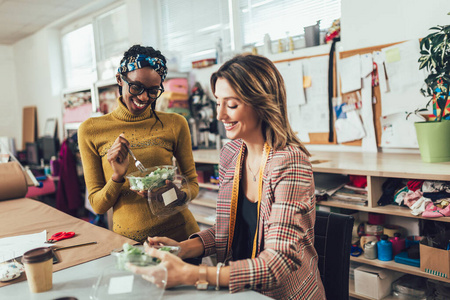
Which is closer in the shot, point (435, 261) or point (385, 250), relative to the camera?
point (435, 261)

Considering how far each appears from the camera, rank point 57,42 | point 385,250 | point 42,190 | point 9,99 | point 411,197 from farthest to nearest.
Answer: point 9,99 < point 57,42 < point 42,190 < point 385,250 < point 411,197

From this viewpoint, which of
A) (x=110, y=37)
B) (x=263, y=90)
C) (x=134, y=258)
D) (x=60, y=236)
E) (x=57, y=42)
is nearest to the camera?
(x=134, y=258)

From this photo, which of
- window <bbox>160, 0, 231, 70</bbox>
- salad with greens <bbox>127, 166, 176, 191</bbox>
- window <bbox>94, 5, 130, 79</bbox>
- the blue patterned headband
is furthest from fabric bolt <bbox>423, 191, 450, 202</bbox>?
window <bbox>94, 5, 130, 79</bbox>

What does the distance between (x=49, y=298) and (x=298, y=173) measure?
74 cm

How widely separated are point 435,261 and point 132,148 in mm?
1493

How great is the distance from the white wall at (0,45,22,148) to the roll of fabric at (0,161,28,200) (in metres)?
5.78

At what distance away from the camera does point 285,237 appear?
1034 millimetres

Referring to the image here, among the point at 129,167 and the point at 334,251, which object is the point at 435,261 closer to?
the point at 334,251

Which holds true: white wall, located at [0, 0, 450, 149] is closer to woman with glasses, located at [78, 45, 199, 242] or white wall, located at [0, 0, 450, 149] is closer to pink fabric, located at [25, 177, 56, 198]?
woman with glasses, located at [78, 45, 199, 242]

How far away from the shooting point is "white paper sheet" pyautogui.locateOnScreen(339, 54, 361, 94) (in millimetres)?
2605

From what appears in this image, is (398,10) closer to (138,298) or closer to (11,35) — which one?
(138,298)

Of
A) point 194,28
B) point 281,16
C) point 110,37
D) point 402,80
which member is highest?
point 110,37

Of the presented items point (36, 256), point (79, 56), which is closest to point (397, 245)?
point (36, 256)

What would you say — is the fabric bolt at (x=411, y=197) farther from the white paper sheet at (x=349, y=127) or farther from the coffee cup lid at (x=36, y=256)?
the coffee cup lid at (x=36, y=256)
